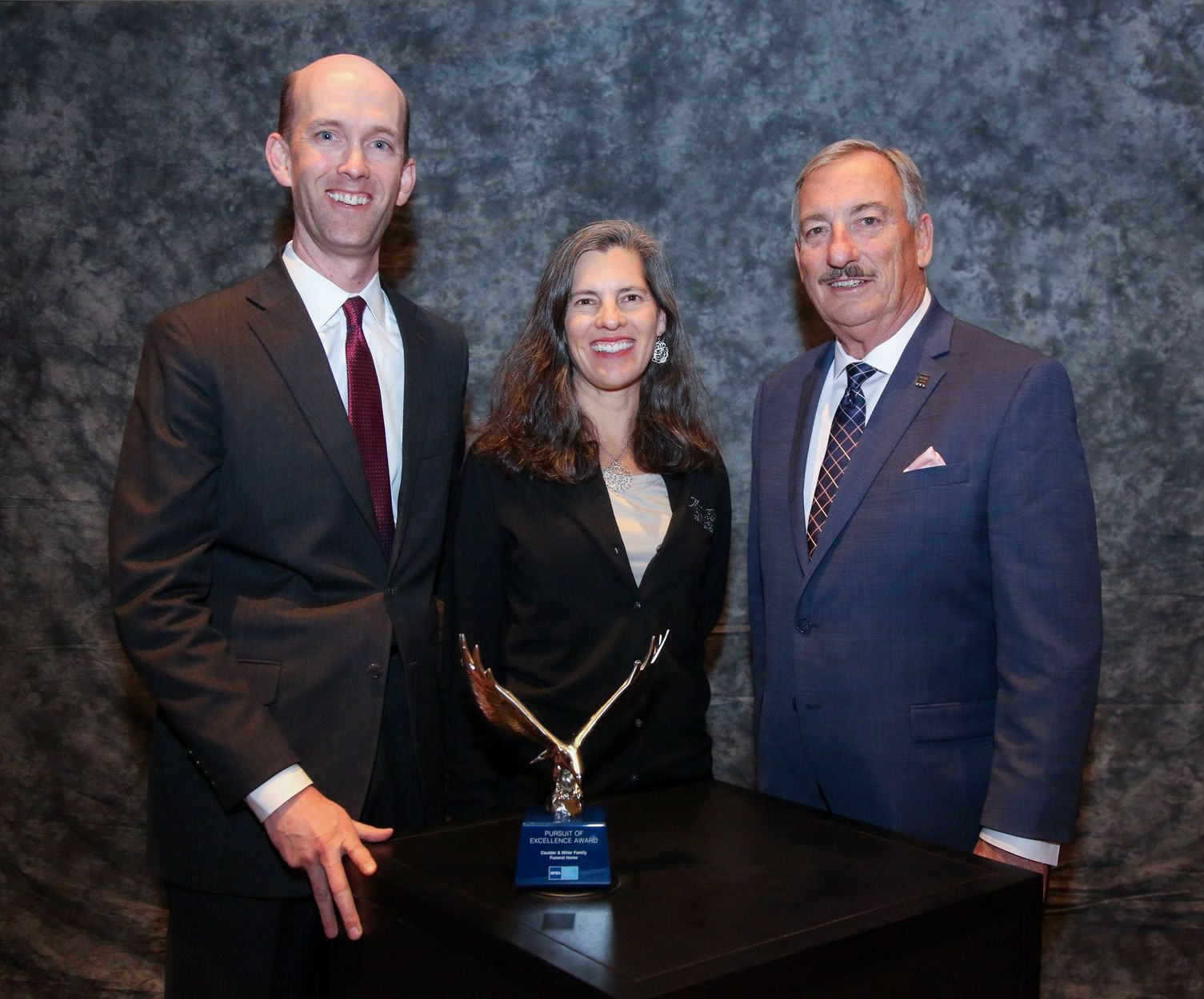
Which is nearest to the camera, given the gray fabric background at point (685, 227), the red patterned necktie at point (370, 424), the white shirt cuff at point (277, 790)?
the white shirt cuff at point (277, 790)

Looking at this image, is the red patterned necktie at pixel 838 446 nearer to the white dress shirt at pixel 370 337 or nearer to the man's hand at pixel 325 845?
the white dress shirt at pixel 370 337

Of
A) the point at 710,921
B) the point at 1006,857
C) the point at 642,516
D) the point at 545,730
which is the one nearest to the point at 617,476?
the point at 642,516

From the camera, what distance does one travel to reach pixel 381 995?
4.42ft

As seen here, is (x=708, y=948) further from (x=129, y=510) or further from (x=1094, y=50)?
(x=1094, y=50)

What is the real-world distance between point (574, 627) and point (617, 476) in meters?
0.33

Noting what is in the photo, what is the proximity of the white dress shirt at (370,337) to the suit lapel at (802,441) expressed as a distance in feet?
2.16

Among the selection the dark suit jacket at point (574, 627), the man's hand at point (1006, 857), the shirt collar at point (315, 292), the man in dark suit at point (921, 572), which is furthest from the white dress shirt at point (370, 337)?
the man's hand at point (1006, 857)

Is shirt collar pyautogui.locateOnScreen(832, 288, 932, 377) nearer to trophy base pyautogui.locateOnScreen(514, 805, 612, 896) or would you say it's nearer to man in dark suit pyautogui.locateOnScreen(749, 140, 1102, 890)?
man in dark suit pyautogui.locateOnScreen(749, 140, 1102, 890)

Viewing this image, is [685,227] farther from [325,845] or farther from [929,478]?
[325,845]

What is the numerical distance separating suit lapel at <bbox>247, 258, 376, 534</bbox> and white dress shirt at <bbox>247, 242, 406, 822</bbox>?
0.04 metres

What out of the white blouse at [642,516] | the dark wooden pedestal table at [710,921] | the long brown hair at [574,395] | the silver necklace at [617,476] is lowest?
the dark wooden pedestal table at [710,921]

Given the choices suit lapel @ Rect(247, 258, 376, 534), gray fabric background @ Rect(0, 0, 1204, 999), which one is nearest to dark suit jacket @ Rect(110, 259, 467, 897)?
suit lapel @ Rect(247, 258, 376, 534)

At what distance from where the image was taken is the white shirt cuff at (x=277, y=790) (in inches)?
61.2

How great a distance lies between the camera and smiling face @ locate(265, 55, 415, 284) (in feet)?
6.09
